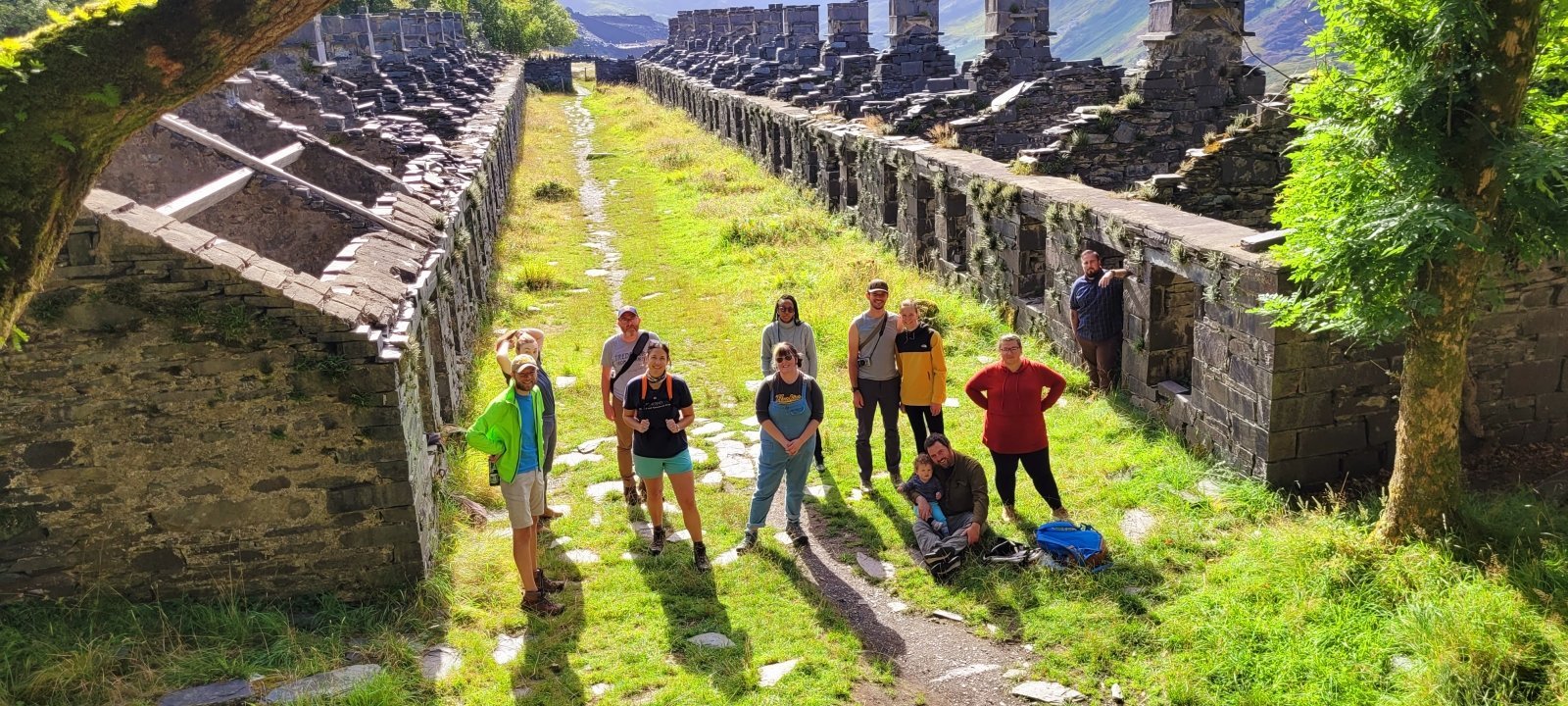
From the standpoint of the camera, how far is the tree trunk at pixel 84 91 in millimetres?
4359

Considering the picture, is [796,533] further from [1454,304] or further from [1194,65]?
[1194,65]

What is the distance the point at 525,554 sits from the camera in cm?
793

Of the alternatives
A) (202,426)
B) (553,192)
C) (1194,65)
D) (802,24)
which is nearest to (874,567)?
(202,426)

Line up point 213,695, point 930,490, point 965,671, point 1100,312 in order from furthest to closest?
point 1100,312
point 930,490
point 965,671
point 213,695

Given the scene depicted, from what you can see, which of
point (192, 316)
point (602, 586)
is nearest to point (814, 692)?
point (602, 586)

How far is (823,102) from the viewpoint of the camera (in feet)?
91.1

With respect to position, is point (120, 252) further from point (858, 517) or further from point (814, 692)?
point (858, 517)

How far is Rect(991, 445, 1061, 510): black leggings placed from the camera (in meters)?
8.88

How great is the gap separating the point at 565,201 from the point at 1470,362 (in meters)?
22.1

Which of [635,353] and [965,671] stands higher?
[635,353]

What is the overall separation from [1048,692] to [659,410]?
10.8 feet

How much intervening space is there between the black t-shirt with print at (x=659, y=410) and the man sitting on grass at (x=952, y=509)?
74.5 inches

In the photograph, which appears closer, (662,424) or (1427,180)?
(1427,180)

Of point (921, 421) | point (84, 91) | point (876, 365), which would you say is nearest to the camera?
point (84, 91)
